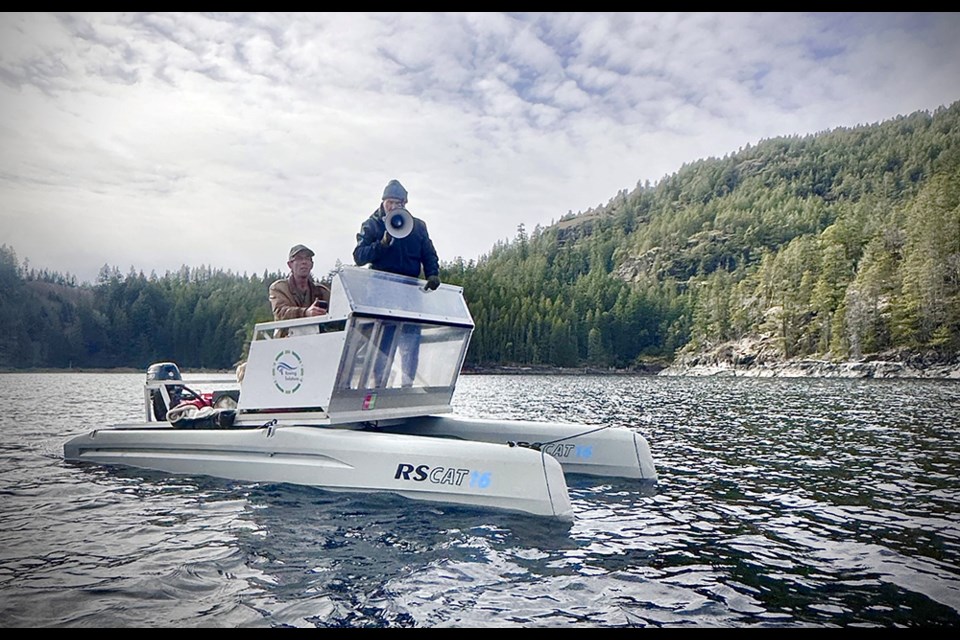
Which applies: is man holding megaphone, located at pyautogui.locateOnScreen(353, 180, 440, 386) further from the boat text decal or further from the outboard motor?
the outboard motor

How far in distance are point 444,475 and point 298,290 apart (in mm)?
4885

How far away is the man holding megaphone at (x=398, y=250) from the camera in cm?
1011

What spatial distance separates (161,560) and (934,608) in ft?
23.8

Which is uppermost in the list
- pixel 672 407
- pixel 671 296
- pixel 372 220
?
pixel 671 296

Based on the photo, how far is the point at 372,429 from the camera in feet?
37.7

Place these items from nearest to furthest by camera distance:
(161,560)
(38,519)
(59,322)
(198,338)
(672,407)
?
(161,560), (38,519), (672,407), (59,322), (198,338)

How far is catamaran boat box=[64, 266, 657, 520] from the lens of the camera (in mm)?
8773

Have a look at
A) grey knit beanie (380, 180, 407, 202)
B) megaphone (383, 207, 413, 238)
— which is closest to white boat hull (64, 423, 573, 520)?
megaphone (383, 207, 413, 238)

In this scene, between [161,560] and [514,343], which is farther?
[514,343]

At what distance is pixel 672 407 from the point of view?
31.1 meters

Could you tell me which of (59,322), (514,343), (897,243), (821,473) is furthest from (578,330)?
(821,473)

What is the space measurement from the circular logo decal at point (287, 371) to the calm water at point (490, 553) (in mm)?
1702

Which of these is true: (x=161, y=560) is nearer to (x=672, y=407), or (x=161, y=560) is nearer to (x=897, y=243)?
(x=672, y=407)

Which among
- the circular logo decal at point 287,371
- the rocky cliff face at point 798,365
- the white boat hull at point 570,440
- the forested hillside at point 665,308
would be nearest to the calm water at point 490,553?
the white boat hull at point 570,440
